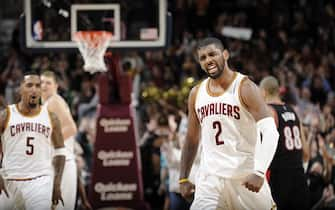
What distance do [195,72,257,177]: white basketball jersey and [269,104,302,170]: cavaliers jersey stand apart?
1651 millimetres

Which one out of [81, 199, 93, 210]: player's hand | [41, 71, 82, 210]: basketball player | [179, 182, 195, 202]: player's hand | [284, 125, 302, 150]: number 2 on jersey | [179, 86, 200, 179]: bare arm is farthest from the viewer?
[81, 199, 93, 210]: player's hand

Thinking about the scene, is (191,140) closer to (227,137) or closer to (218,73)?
(227,137)

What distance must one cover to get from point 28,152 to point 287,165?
2.59 metres

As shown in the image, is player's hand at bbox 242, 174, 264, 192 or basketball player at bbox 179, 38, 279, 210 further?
basketball player at bbox 179, 38, 279, 210

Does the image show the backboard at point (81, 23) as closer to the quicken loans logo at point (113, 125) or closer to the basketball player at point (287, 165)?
the quicken loans logo at point (113, 125)

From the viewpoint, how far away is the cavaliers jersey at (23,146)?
7.46 meters

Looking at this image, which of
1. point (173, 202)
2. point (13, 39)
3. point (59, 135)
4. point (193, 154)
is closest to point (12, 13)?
point (13, 39)

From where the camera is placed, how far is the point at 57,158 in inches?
304

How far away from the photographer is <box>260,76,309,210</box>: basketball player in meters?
8.07

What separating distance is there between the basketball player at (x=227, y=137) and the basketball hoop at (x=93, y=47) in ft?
→ 15.0

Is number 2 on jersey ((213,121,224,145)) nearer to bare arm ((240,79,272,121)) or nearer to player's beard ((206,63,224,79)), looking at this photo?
bare arm ((240,79,272,121))

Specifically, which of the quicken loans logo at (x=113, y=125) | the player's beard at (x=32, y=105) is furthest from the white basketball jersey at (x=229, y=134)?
the quicken loans logo at (x=113, y=125)

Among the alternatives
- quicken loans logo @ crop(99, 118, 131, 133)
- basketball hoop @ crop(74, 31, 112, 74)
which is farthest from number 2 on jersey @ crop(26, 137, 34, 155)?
quicken loans logo @ crop(99, 118, 131, 133)

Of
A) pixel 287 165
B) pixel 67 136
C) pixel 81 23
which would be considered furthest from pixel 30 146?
pixel 81 23
